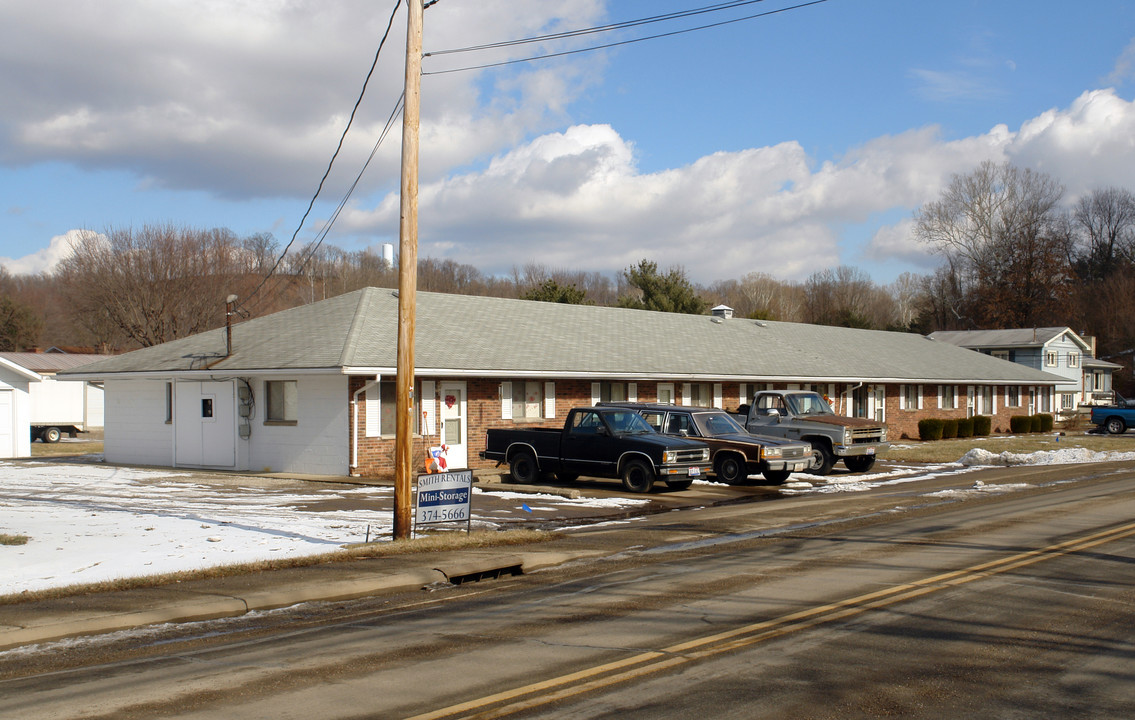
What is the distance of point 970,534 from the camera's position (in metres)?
13.1

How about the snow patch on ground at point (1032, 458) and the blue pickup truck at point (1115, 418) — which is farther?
the blue pickup truck at point (1115, 418)

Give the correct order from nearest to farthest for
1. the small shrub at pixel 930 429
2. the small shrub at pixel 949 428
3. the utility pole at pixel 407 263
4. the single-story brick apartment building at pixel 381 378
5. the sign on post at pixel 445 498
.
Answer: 1. the utility pole at pixel 407 263
2. the sign on post at pixel 445 498
3. the single-story brick apartment building at pixel 381 378
4. the small shrub at pixel 930 429
5. the small shrub at pixel 949 428

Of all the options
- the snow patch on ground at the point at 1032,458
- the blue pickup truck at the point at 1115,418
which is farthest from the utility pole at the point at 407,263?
the blue pickup truck at the point at 1115,418

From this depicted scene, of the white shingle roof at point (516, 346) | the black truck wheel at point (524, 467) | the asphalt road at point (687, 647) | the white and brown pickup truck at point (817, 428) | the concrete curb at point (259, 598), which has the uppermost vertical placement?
the white shingle roof at point (516, 346)

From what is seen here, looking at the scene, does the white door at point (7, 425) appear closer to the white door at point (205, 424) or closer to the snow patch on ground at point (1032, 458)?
the white door at point (205, 424)

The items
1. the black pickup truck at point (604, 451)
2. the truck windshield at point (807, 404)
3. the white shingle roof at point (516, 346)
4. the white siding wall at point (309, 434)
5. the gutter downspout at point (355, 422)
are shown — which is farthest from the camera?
the truck windshield at point (807, 404)

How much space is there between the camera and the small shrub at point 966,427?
41.5 m

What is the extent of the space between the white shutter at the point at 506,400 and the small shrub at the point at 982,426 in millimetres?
25754

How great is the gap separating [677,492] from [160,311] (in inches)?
1583

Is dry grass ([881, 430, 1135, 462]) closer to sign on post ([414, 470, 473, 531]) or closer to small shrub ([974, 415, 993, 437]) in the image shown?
small shrub ([974, 415, 993, 437])

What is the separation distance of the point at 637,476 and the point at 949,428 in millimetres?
26030

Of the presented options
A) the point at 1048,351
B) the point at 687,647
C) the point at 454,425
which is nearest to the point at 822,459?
the point at 454,425

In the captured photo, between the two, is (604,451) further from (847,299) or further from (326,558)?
(847,299)

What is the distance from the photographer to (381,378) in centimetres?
2341
